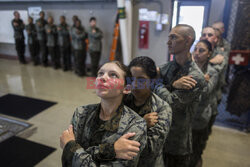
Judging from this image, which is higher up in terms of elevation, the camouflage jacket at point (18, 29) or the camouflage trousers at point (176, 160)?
the camouflage jacket at point (18, 29)

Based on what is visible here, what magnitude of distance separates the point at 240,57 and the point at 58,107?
3427 millimetres

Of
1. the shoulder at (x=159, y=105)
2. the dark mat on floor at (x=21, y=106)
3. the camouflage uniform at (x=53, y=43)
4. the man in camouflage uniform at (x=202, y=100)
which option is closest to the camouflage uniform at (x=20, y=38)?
the camouflage uniform at (x=53, y=43)

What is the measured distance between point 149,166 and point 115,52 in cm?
449

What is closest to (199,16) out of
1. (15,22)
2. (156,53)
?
(156,53)

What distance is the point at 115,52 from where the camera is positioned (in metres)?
5.56

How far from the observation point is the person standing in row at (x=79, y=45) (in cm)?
568

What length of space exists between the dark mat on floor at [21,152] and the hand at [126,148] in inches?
80.1

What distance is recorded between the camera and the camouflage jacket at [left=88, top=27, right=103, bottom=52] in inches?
217

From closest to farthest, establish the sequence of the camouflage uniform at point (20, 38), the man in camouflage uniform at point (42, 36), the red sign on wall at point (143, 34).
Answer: the red sign on wall at point (143, 34), the man in camouflage uniform at point (42, 36), the camouflage uniform at point (20, 38)

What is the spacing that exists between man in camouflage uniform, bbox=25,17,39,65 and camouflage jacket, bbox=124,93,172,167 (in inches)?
257

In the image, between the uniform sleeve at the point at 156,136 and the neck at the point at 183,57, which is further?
the neck at the point at 183,57

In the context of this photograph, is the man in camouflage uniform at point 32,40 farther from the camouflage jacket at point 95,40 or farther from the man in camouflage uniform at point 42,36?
the camouflage jacket at point 95,40

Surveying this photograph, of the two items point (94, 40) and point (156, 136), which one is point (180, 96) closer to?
point (156, 136)

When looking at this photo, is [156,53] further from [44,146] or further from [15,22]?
[15,22]
